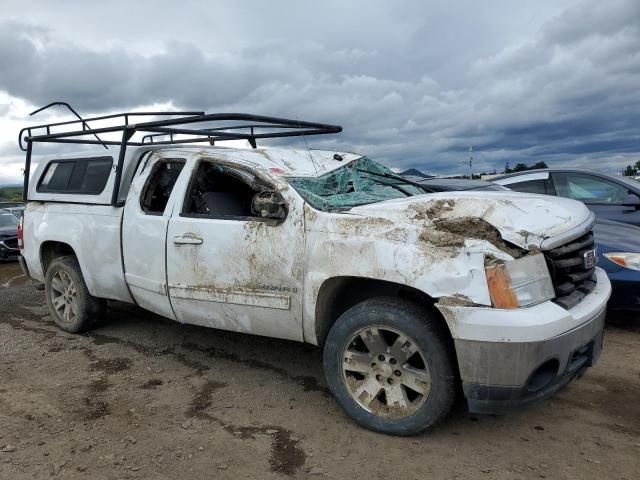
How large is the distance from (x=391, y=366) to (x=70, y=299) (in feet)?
12.3

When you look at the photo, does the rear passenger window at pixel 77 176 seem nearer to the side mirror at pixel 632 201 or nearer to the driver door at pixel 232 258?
the driver door at pixel 232 258

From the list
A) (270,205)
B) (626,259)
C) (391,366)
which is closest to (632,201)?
(626,259)

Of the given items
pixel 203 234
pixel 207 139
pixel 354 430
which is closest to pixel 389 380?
pixel 354 430

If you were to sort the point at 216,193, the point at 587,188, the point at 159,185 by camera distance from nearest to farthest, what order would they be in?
1. the point at 216,193
2. the point at 159,185
3. the point at 587,188

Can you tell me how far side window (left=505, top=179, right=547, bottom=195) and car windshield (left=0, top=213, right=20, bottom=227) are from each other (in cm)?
1219

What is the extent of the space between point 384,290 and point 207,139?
126 inches

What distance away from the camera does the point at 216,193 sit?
422cm

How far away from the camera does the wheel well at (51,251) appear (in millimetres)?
5590

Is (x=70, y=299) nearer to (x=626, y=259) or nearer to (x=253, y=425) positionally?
(x=253, y=425)

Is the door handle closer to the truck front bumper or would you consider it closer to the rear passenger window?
the rear passenger window

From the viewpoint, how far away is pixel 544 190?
686cm

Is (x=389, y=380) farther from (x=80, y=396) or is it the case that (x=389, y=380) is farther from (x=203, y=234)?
(x=80, y=396)

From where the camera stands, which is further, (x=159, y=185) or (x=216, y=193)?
(x=159, y=185)

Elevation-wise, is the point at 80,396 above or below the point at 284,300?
below
